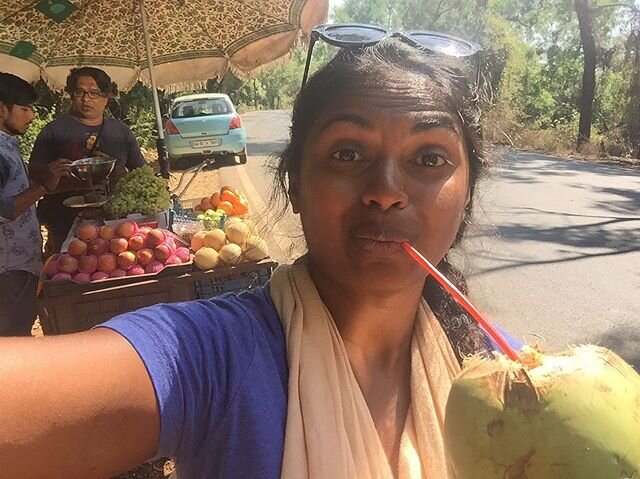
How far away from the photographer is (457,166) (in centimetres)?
116

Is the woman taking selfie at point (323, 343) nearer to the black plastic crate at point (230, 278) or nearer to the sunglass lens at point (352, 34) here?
the sunglass lens at point (352, 34)

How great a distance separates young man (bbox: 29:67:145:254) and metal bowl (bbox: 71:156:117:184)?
0.57 ft

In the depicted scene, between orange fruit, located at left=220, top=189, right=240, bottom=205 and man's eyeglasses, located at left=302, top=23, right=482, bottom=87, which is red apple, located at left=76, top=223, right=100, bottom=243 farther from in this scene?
man's eyeglasses, located at left=302, top=23, right=482, bottom=87

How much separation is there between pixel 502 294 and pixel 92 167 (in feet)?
11.8

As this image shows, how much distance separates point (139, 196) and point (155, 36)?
168 cm

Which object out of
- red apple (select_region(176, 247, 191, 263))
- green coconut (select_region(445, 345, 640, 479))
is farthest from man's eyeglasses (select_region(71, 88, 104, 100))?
green coconut (select_region(445, 345, 640, 479))

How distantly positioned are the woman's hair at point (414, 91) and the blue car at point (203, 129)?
12.5 meters

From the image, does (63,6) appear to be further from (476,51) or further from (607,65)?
(607,65)

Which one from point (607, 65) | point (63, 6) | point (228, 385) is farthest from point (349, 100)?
point (607, 65)

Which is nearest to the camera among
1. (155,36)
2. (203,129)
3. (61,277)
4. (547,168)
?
(61,277)

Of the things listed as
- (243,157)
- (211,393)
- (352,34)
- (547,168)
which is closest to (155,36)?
(352,34)

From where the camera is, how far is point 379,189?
1.04 meters

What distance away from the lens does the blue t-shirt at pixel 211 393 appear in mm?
873

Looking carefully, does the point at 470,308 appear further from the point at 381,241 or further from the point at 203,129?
the point at 203,129
